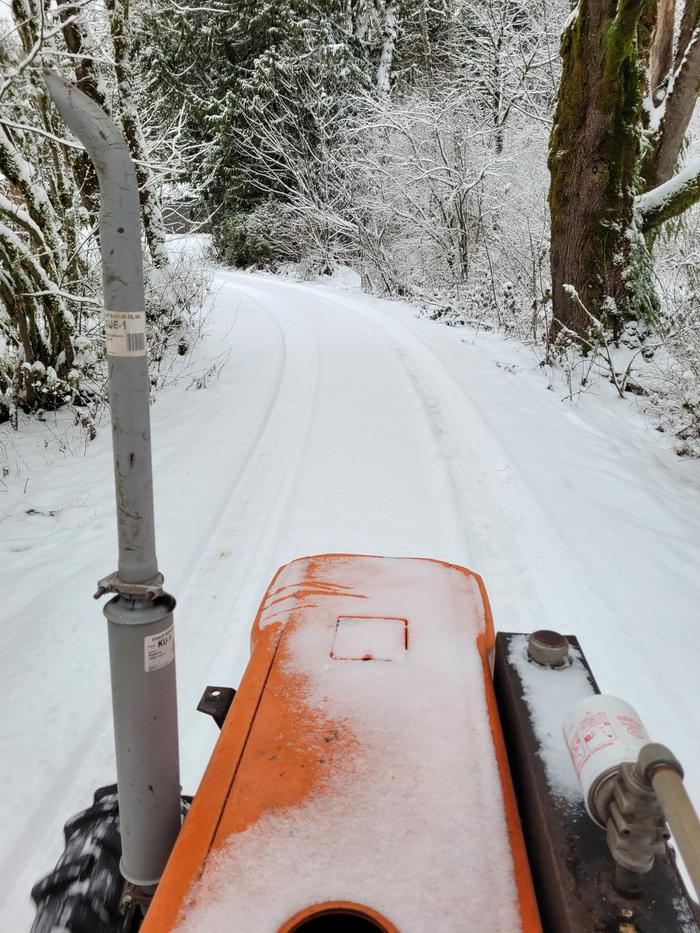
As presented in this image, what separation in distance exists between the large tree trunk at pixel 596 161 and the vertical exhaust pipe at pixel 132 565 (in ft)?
22.5

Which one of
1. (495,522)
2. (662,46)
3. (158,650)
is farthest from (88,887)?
(662,46)

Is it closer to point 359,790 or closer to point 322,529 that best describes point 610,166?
point 322,529

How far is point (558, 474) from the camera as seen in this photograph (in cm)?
527

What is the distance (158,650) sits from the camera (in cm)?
133

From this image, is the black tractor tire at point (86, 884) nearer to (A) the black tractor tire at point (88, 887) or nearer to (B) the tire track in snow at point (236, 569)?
(A) the black tractor tire at point (88, 887)

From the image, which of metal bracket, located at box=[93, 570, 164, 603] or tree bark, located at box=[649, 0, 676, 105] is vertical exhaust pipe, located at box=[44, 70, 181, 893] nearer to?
metal bracket, located at box=[93, 570, 164, 603]

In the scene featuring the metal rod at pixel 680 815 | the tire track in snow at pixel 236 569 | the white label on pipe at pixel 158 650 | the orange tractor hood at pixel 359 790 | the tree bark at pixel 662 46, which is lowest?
the tire track in snow at pixel 236 569

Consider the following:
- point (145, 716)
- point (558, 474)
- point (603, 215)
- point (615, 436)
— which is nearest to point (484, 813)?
point (145, 716)

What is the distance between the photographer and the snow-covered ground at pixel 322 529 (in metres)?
2.65

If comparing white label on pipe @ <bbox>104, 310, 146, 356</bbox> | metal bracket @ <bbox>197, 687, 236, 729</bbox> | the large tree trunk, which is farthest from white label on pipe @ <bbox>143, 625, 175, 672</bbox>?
the large tree trunk

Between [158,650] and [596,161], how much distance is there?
841 cm

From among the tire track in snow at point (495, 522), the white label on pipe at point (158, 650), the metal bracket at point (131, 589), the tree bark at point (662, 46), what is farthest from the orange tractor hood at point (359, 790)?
the tree bark at point (662, 46)

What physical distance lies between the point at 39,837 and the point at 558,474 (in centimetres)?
429

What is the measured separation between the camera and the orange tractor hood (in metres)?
1.02
